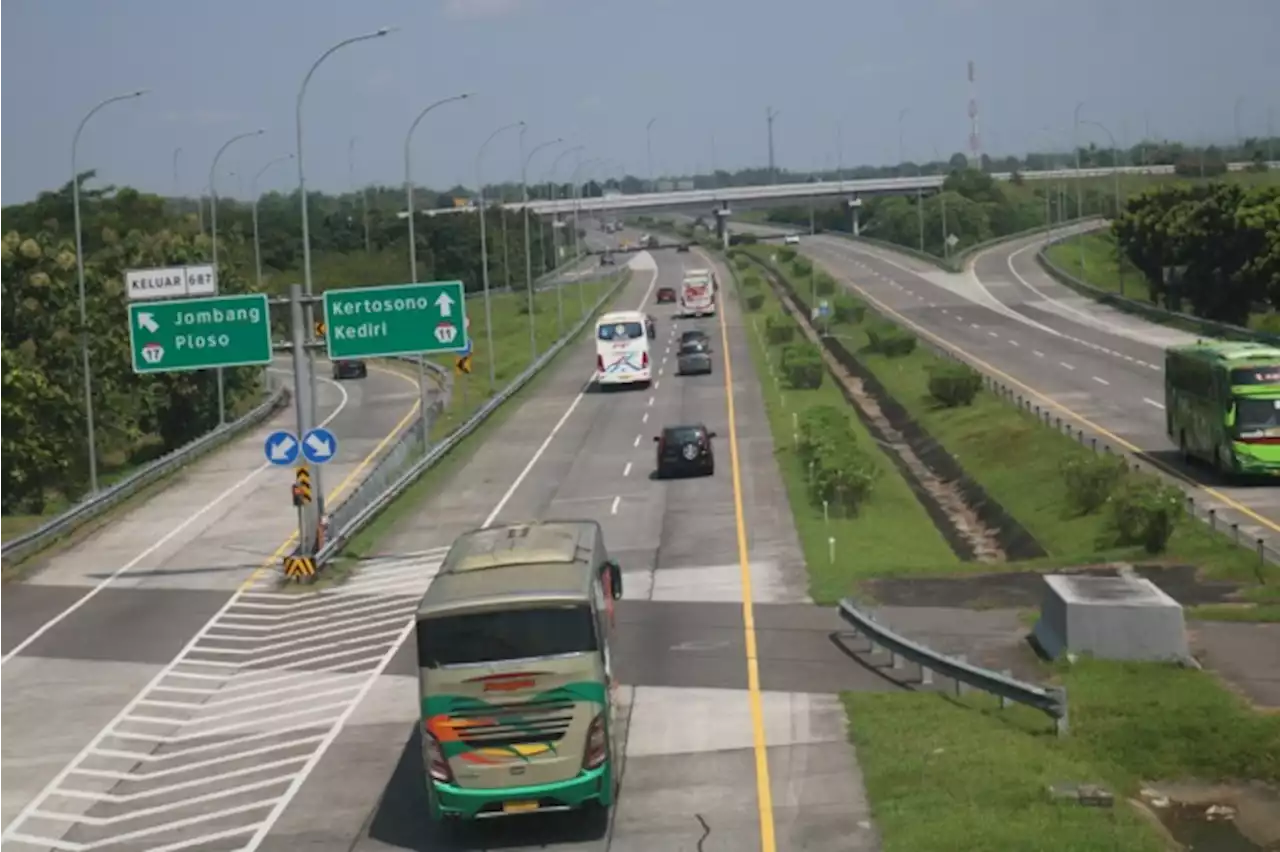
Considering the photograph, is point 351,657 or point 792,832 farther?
point 351,657

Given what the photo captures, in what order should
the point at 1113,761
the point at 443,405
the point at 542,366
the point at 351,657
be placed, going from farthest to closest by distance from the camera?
the point at 542,366
the point at 443,405
the point at 351,657
the point at 1113,761

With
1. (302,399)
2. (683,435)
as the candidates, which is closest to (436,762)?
(302,399)

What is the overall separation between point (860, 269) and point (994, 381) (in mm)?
79174

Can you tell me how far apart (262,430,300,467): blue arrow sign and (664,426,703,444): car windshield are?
15023 mm

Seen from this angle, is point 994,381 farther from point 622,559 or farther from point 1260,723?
point 1260,723

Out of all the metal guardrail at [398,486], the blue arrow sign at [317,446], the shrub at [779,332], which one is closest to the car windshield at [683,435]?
the metal guardrail at [398,486]

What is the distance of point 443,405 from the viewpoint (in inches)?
3002

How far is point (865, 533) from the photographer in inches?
1548

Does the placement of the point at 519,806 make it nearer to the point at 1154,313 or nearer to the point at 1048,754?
the point at 1048,754

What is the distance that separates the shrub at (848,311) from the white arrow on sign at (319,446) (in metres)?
64.8

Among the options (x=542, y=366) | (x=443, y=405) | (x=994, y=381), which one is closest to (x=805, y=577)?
(x=994, y=381)

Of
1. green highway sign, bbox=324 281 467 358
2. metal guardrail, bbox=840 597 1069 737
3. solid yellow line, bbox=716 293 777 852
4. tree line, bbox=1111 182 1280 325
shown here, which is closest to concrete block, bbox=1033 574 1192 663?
metal guardrail, bbox=840 597 1069 737

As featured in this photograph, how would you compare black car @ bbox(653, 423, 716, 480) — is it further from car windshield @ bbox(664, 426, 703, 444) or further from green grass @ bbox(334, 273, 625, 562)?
green grass @ bbox(334, 273, 625, 562)

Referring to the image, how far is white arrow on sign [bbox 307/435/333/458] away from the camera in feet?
119
